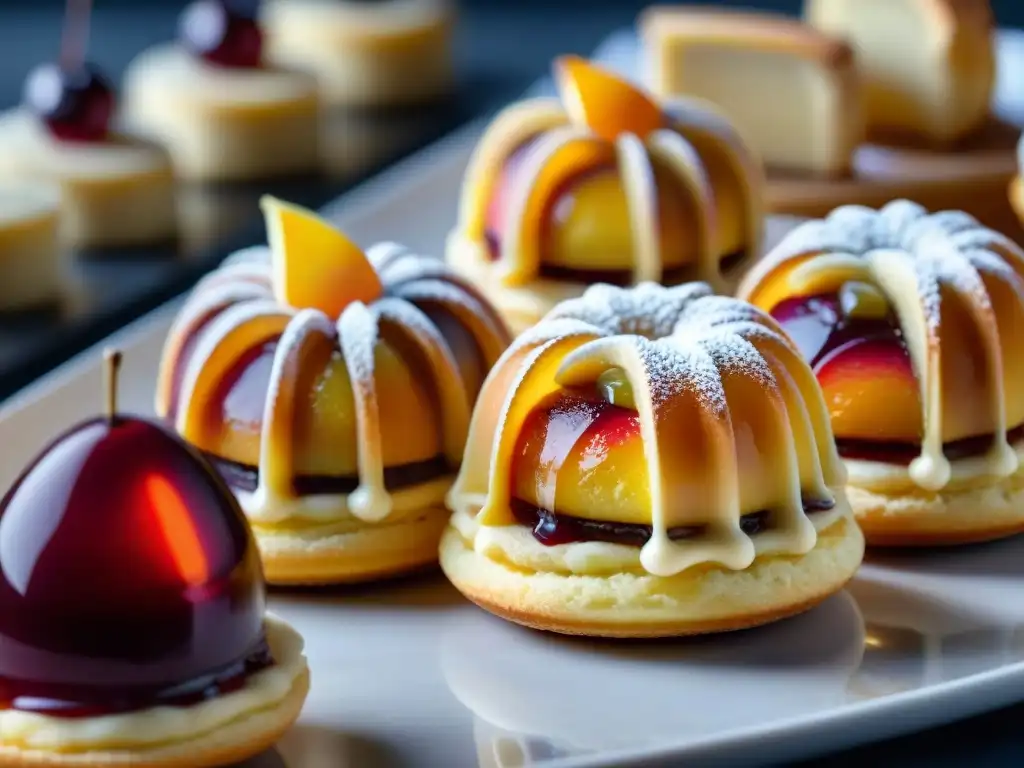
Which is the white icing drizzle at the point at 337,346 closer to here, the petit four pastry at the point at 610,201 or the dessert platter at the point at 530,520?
the dessert platter at the point at 530,520

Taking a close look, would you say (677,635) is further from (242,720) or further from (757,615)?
(242,720)

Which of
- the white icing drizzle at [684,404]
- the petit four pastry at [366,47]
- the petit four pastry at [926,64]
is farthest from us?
the petit four pastry at [366,47]

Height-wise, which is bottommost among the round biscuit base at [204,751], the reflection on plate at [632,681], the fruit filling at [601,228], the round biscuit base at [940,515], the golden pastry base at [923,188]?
the reflection on plate at [632,681]

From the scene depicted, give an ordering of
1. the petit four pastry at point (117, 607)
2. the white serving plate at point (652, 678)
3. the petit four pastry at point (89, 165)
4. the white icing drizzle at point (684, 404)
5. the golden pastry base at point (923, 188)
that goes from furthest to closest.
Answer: the petit four pastry at point (89, 165) → the golden pastry base at point (923, 188) → the white icing drizzle at point (684, 404) → the white serving plate at point (652, 678) → the petit four pastry at point (117, 607)

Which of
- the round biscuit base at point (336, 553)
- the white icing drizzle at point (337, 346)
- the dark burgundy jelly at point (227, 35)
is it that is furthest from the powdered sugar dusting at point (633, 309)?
the dark burgundy jelly at point (227, 35)

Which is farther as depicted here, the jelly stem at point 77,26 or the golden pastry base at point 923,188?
the jelly stem at point 77,26

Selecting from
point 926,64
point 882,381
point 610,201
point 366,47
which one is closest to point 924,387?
point 882,381

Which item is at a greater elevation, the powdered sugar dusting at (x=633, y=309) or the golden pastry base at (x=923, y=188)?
the powdered sugar dusting at (x=633, y=309)

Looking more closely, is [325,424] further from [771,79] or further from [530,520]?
[771,79]

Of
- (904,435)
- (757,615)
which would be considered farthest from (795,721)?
(904,435)
